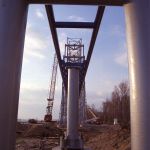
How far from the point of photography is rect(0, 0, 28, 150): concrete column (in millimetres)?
4445

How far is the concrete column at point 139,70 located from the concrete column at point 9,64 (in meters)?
1.79

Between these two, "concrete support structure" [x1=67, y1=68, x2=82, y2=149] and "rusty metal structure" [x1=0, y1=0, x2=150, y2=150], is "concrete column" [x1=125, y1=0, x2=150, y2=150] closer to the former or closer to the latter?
"rusty metal structure" [x1=0, y1=0, x2=150, y2=150]

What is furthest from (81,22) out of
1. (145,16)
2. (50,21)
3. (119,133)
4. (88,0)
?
(119,133)

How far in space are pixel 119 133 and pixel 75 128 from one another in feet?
26.7

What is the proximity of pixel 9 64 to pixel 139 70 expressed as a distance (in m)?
1.97

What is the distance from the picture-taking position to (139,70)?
4.68m

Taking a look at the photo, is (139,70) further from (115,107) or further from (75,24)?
(115,107)

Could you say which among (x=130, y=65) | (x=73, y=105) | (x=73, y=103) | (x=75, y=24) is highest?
(x=75, y=24)

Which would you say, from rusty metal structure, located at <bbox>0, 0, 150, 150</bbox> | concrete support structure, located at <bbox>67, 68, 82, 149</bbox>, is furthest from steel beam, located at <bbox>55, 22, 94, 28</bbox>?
concrete support structure, located at <bbox>67, 68, 82, 149</bbox>

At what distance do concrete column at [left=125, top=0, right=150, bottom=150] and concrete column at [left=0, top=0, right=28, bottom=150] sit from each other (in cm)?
179

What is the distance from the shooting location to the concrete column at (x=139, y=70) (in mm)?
4520

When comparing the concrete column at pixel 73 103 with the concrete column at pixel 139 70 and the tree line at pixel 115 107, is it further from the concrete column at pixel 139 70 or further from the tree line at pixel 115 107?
the tree line at pixel 115 107

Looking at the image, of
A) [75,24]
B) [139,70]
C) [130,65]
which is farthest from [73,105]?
[139,70]

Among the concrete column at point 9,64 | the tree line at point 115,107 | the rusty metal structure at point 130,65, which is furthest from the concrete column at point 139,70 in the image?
the tree line at point 115,107
